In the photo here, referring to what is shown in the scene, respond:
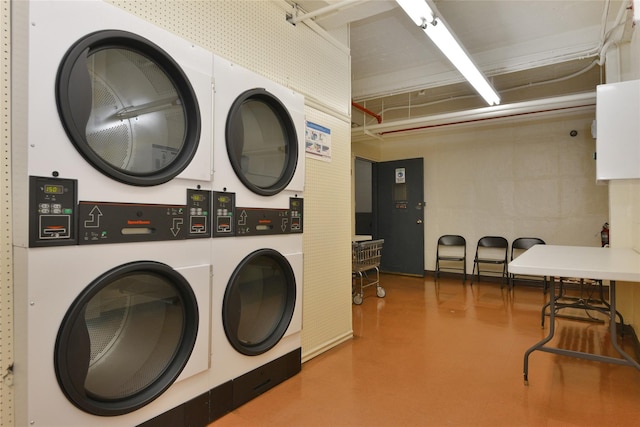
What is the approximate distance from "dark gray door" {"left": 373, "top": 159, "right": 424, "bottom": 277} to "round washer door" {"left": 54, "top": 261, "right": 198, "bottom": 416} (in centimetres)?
555

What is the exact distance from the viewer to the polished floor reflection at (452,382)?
6.68 ft

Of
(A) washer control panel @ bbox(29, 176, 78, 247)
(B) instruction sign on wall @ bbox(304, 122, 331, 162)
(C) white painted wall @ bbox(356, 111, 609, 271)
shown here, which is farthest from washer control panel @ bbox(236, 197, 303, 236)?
(C) white painted wall @ bbox(356, 111, 609, 271)

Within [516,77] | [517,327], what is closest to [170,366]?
[517,327]

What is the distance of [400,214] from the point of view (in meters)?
6.99

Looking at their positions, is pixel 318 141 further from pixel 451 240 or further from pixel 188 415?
pixel 451 240

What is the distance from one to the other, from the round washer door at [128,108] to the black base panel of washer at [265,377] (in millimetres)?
1355

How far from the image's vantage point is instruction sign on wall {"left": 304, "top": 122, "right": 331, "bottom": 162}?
112 inches

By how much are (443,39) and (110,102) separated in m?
2.79

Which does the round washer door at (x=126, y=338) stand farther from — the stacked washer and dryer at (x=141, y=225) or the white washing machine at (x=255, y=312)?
the white washing machine at (x=255, y=312)

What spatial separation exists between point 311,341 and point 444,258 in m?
4.15

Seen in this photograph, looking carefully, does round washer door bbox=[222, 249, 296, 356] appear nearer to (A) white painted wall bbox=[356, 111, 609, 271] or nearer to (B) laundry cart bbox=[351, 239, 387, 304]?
(B) laundry cart bbox=[351, 239, 387, 304]

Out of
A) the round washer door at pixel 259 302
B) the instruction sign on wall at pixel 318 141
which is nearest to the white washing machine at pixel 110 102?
the round washer door at pixel 259 302

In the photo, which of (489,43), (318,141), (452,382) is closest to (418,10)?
(318,141)

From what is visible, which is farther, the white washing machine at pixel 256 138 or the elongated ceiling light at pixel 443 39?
the elongated ceiling light at pixel 443 39
